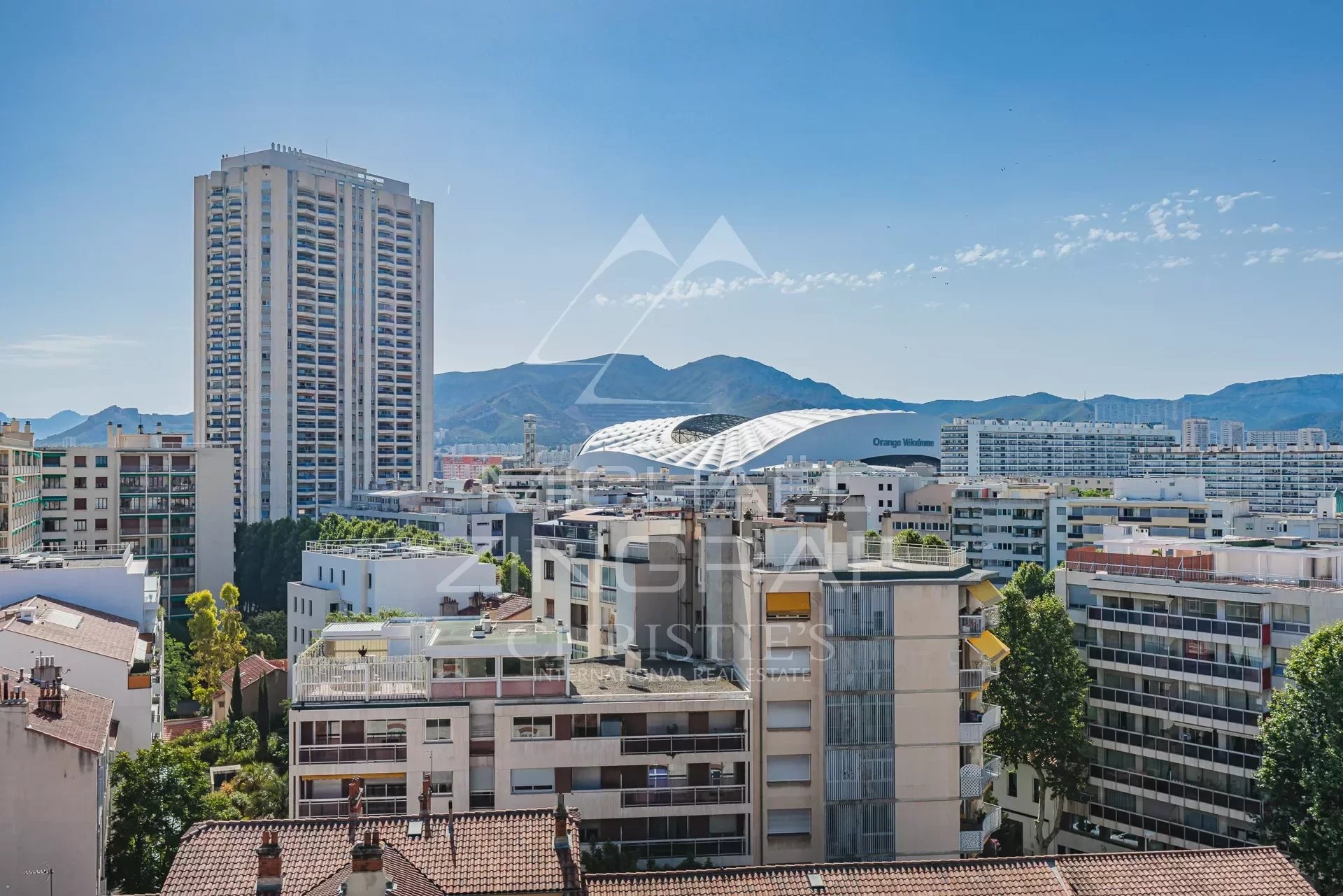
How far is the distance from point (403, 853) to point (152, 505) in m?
46.8

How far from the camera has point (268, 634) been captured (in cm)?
4609

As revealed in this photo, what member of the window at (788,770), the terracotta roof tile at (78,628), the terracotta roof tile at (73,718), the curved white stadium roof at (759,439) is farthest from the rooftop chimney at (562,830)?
the curved white stadium roof at (759,439)

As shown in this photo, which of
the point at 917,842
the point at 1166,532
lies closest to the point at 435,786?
the point at 917,842

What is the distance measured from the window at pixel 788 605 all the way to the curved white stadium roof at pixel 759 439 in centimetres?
7415

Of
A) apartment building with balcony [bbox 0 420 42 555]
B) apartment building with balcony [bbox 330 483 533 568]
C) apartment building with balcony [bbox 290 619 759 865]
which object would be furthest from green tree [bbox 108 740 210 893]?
apartment building with balcony [bbox 330 483 533 568]

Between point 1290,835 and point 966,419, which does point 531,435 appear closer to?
point 966,419

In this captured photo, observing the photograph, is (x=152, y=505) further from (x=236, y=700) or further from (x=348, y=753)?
(x=348, y=753)

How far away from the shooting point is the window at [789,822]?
18438mm

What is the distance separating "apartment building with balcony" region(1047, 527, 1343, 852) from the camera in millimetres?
23859

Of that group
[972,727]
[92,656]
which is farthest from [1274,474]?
[92,656]

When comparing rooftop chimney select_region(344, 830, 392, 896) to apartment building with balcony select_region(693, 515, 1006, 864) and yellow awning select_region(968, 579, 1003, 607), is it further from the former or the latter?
yellow awning select_region(968, 579, 1003, 607)

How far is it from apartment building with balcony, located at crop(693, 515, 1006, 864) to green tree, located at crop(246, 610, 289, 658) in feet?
103

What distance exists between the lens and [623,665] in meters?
21.4

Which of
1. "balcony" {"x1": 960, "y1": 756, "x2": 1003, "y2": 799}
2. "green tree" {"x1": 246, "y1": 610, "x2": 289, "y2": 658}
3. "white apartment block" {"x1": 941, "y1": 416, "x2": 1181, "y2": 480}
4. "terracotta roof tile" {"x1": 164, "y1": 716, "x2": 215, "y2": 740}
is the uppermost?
"white apartment block" {"x1": 941, "y1": 416, "x2": 1181, "y2": 480}
